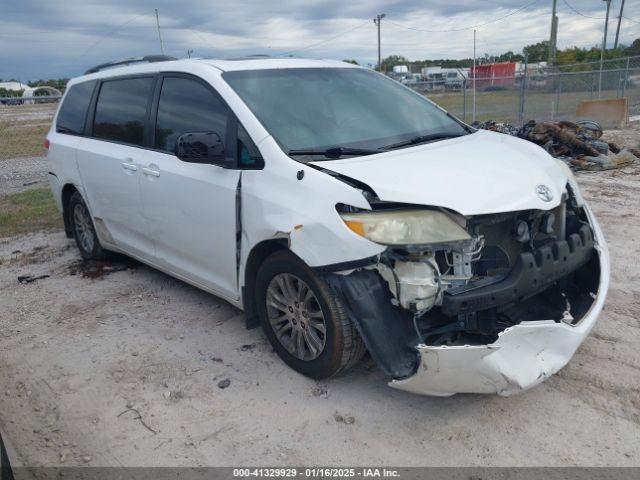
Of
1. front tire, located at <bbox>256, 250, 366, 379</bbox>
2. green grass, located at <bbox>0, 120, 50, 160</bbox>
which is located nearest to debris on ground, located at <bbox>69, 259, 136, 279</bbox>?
front tire, located at <bbox>256, 250, 366, 379</bbox>

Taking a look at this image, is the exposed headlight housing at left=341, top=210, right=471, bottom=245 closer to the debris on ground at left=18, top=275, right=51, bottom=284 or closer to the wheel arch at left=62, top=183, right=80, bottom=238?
the wheel arch at left=62, top=183, right=80, bottom=238

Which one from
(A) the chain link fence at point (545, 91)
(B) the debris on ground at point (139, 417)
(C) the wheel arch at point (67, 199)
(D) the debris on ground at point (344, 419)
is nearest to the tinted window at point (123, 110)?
(C) the wheel arch at point (67, 199)

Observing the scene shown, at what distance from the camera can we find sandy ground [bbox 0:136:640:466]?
2990 millimetres

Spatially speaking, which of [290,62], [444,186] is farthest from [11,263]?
[444,186]

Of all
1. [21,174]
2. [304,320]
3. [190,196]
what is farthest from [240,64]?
[21,174]

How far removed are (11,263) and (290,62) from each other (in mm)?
4036

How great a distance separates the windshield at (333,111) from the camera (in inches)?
147

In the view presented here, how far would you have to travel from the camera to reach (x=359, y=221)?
305cm

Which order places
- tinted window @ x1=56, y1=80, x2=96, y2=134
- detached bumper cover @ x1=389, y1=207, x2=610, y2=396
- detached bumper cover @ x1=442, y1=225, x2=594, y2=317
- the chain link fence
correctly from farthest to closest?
1. the chain link fence
2. tinted window @ x1=56, y1=80, x2=96, y2=134
3. detached bumper cover @ x1=442, y1=225, x2=594, y2=317
4. detached bumper cover @ x1=389, y1=207, x2=610, y2=396

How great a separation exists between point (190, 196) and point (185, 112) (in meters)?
0.66

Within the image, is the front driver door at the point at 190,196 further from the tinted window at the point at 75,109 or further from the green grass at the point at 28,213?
the green grass at the point at 28,213

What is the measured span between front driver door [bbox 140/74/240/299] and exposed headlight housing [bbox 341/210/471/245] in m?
1.07

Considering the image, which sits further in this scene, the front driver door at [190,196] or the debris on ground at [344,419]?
the front driver door at [190,196]

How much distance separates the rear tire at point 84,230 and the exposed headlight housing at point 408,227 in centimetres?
366
